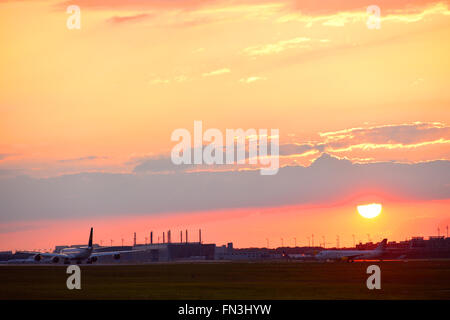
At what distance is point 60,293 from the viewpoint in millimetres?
59906
